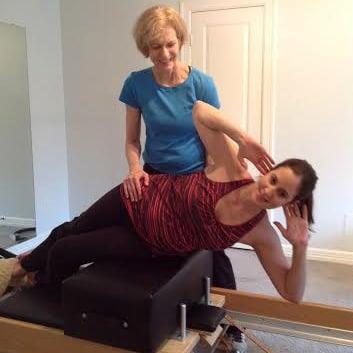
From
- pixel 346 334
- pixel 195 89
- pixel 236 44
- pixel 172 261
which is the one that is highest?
pixel 236 44

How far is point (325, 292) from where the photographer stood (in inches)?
109

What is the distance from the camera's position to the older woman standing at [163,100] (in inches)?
62.9

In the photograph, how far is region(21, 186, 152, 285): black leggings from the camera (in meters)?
1.58

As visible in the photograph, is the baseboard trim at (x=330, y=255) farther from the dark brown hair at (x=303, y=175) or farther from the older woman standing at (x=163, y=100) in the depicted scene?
the dark brown hair at (x=303, y=175)

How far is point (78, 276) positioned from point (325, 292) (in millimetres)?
1921

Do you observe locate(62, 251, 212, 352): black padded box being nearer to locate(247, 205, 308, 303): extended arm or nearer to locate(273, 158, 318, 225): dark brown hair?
locate(247, 205, 308, 303): extended arm

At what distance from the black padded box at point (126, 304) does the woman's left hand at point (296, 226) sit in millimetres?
380

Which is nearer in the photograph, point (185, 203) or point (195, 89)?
point (185, 203)

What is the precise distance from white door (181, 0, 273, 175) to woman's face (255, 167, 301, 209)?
206 centimetres

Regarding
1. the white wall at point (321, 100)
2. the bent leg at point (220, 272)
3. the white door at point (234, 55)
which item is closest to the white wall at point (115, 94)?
the white wall at point (321, 100)

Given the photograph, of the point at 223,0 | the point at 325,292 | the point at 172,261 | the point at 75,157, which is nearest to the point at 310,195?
the point at 172,261

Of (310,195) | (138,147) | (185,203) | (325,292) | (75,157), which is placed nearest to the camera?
(310,195)

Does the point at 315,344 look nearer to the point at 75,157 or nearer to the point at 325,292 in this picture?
the point at 325,292

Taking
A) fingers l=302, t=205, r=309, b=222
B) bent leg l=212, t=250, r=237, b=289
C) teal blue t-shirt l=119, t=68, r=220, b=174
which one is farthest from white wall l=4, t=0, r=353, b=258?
fingers l=302, t=205, r=309, b=222
